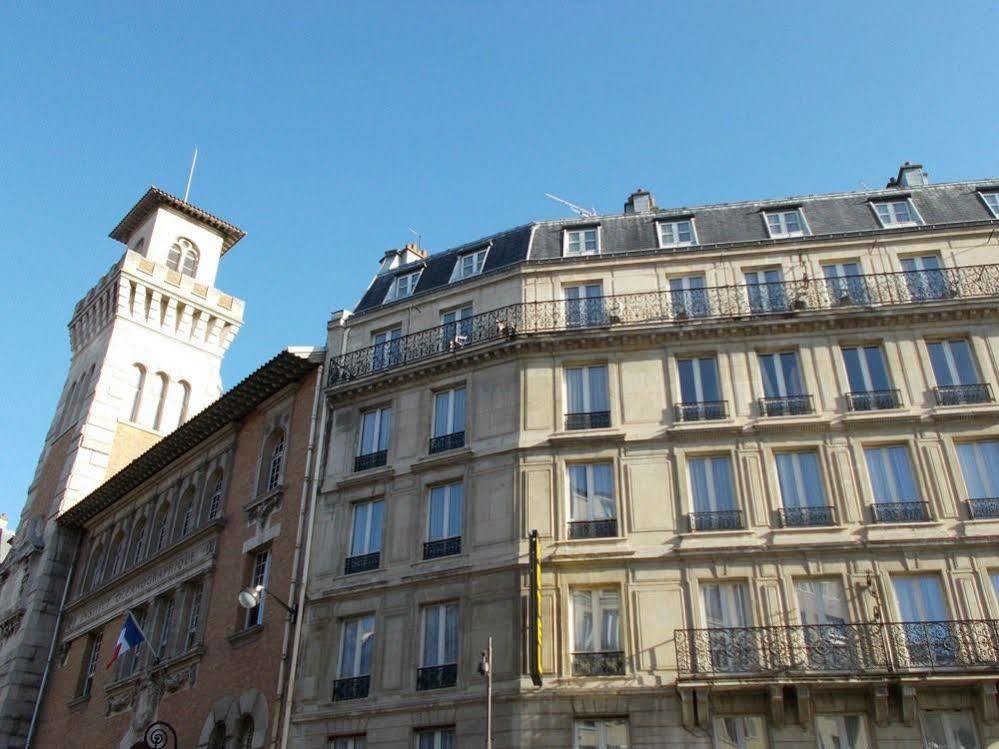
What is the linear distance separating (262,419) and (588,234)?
10397mm

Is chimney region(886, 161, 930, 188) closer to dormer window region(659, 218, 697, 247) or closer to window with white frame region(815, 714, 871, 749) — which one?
dormer window region(659, 218, 697, 247)

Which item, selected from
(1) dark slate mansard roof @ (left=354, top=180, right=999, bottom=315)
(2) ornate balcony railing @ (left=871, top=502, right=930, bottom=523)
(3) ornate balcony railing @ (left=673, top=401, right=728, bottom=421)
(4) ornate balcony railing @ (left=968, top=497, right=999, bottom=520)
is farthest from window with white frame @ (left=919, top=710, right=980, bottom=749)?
(1) dark slate mansard roof @ (left=354, top=180, right=999, bottom=315)

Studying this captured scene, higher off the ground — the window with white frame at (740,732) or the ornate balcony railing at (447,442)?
the ornate balcony railing at (447,442)

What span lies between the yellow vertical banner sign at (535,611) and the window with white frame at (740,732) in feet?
10.5

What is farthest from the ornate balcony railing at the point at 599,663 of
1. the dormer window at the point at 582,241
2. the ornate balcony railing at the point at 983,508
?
the dormer window at the point at 582,241

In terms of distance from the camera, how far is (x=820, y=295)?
67.9 ft

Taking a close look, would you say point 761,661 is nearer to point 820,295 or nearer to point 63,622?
point 820,295

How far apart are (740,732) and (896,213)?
13.3 meters

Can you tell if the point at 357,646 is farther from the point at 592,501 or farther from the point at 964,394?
the point at 964,394

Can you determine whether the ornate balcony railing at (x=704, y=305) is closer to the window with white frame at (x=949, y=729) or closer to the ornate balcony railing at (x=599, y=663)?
the ornate balcony railing at (x=599, y=663)

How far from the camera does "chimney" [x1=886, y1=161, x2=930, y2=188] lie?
24625 millimetres

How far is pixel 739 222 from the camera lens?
76.3 ft

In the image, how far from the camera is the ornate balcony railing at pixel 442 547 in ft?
64.0

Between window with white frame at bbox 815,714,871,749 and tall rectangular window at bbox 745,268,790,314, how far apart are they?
28.1 feet
